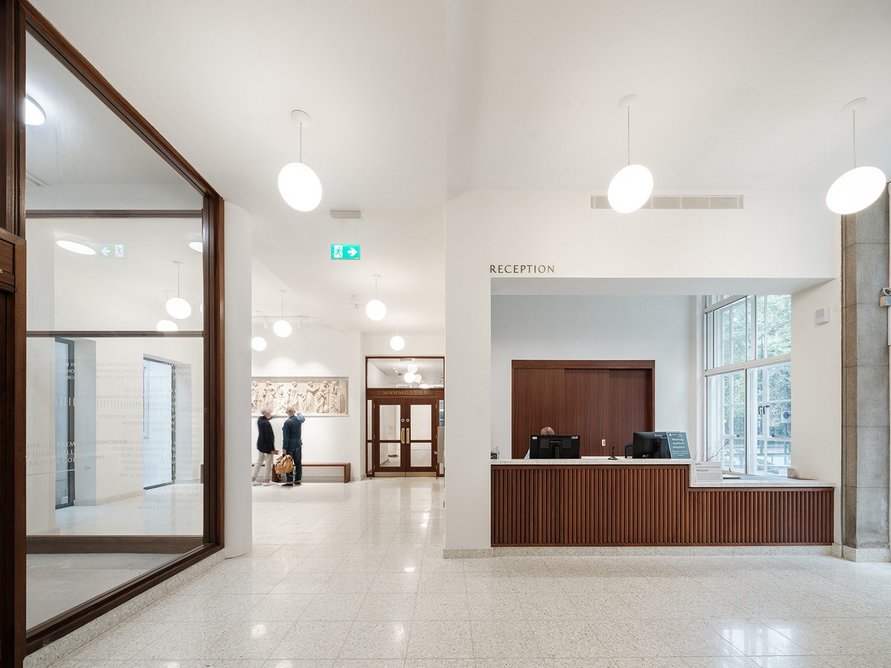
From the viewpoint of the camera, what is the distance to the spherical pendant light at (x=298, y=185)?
10.9ft

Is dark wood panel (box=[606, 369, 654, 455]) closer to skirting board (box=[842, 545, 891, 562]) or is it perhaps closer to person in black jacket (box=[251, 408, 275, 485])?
skirting board (box=[842, 545, 891, 562])

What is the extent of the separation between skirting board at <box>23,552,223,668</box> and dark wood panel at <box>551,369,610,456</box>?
604 centimetres

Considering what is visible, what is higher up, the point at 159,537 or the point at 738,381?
the point at 738,381

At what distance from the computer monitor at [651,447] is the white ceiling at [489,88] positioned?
2708 millimetres

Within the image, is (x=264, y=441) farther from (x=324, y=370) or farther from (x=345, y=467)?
(x=324, y=370)

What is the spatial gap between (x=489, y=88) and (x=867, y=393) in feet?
15.3

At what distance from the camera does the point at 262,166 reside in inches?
171

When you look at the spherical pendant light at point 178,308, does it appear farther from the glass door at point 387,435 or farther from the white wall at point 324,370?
the glass door at point 387,435

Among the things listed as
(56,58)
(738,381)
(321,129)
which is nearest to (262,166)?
(321,129)

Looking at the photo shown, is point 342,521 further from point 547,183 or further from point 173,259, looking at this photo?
point 547,183

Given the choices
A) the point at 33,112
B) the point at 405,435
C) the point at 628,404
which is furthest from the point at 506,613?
the point at 405,435

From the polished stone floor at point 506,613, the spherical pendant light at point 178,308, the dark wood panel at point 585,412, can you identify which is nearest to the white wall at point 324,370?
the dark wood panel at point 585,412

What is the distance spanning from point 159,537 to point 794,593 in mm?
5252

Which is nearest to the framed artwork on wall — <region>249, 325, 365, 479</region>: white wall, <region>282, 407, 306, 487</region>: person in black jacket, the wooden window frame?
<region>249, 325, 365, 479</region>: white wall
